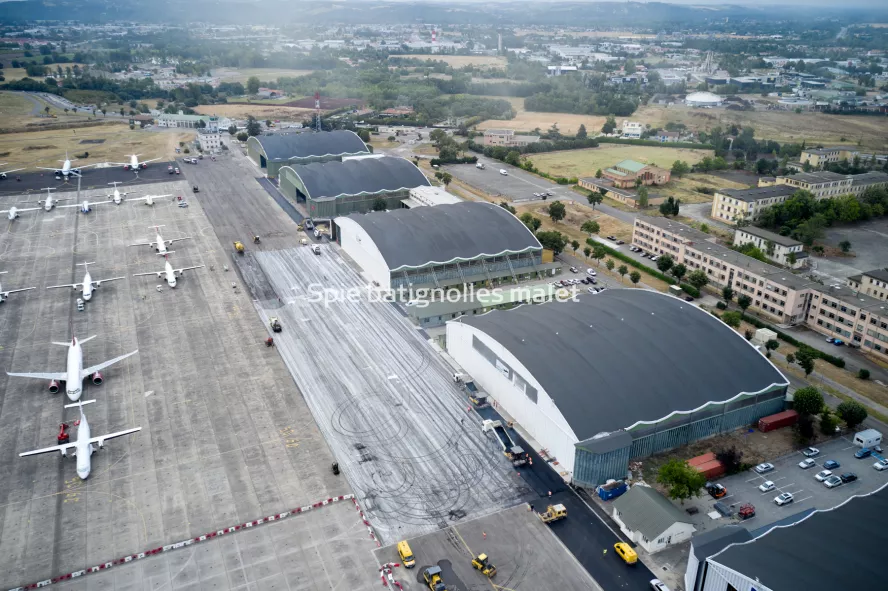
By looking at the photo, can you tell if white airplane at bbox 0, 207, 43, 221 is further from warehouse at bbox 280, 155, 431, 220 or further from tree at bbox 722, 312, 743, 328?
tree at bbox 722, 312, 743, 328

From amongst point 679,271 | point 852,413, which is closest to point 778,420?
point 852,413

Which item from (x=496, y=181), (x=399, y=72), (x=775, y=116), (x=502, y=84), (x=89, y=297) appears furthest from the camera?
(x=399, y=72)

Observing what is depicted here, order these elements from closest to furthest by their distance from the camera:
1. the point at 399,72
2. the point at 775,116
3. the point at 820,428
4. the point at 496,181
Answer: the point at 820,428 < the point at 496,181 < the point at 775,116 < the point at 399,72

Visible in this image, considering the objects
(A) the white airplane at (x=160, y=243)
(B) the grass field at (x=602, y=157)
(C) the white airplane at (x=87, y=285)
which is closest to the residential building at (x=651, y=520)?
(C) the white airplane at (x=87, y=285)

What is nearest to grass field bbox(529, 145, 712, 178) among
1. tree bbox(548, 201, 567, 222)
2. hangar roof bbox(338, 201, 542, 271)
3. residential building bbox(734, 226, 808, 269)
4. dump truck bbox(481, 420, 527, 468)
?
tree bbox(548, 201, 567, 222)

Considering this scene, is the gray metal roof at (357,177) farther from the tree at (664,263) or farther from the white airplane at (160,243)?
the tree at (664,263)

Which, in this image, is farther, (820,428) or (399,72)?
(399,72)

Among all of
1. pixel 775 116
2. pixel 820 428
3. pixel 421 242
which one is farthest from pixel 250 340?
pixel 775 116

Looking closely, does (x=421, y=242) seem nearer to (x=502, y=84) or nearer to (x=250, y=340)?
(x=250, y=340)
